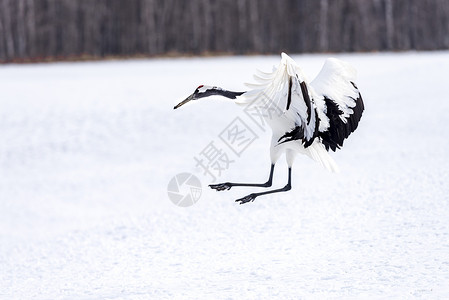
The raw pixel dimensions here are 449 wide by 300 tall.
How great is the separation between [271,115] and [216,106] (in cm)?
1544

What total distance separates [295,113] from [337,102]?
475 mm

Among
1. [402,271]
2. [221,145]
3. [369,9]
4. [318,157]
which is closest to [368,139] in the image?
[221,145]

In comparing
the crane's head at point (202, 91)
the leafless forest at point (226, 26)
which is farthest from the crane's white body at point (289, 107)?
the leafless forest at point (226, 26)

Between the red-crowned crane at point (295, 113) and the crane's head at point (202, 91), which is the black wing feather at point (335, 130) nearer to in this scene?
the red-crowned crane at point (295, 113)

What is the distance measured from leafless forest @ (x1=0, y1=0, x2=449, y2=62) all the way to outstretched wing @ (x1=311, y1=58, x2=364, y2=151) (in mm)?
25548

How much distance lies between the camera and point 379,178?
13180mm

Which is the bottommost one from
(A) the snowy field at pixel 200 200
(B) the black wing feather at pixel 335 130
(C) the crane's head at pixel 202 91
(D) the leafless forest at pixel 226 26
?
(A) the snowy field at pixel 200 200

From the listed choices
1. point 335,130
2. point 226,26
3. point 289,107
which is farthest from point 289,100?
point 226,26

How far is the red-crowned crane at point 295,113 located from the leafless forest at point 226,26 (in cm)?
2579

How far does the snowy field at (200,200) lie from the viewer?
27.6 feet

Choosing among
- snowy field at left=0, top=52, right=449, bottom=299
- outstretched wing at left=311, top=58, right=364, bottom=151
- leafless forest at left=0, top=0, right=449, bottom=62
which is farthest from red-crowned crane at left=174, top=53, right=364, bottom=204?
leafless forest at left=0, top=0, right=449, bottom=62

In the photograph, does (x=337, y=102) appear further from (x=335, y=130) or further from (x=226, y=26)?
(x=226, y=26)

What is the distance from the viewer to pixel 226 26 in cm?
3016

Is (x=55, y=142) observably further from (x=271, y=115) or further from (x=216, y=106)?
(x=271, y=115)
